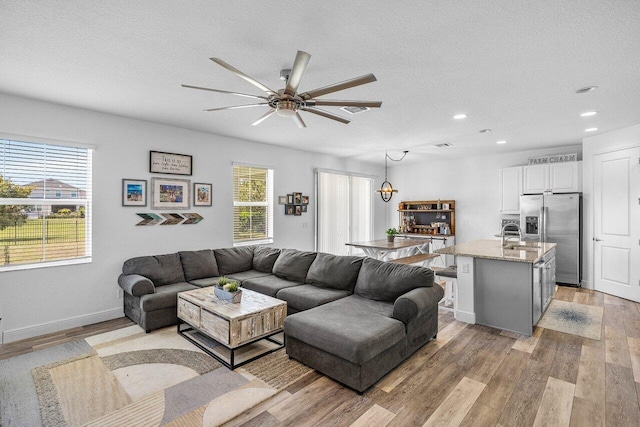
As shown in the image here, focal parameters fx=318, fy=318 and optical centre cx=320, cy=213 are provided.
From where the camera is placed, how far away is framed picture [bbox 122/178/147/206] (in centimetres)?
418

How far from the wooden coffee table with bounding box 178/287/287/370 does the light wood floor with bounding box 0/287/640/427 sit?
2.08 ft

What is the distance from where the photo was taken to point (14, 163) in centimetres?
347

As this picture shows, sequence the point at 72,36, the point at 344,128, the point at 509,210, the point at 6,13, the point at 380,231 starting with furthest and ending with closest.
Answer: the point at 380,231 < the point at 509,210 < the point at 344,128 < the point at 72,36 < the point at 6,13

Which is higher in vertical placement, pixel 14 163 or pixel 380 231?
pixel 14 163

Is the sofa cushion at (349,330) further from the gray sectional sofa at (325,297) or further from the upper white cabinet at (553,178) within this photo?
the upper white cabinet at (553,178)

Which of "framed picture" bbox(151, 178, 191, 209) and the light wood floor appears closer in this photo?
the light wood floor

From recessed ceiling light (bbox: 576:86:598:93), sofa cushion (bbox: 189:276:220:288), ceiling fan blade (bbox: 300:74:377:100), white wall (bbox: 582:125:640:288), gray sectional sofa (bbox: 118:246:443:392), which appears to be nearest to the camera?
ceiling fan blade (bbox: 300:74:377:100)

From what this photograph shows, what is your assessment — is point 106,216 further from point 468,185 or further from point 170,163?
point 468,185

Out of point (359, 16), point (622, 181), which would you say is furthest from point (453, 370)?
point (622, 181)

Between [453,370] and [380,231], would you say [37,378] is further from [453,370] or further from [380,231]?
[380,231]

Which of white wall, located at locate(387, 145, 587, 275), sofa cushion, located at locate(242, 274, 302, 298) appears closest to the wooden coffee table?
sofa cushion, located at locate(242, 274, 302, 298)

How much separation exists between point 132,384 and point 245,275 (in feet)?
7.31

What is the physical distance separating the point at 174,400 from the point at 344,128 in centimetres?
388

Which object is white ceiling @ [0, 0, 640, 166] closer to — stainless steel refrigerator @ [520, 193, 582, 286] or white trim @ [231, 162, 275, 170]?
white trim @ [231, 162, 275, 170]
